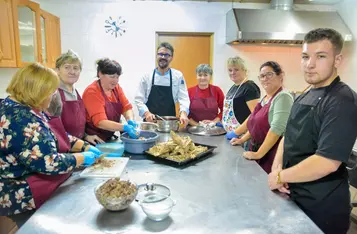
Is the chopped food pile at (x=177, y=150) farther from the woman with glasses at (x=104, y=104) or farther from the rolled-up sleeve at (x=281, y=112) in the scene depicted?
the rolled-up sleeve at (x=281, y=112)

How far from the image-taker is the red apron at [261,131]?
164 centimetres

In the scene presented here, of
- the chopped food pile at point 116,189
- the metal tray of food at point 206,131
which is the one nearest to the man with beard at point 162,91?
the metal tray of food at point 206,131

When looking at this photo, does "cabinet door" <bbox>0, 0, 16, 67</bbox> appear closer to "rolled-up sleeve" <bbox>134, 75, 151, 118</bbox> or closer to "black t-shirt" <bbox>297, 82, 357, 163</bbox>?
"rolled-up sleeve" <bbox>134, 75, 151, 118</bbox>

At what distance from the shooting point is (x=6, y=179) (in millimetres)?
1133

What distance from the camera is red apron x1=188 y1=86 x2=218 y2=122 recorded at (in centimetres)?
284

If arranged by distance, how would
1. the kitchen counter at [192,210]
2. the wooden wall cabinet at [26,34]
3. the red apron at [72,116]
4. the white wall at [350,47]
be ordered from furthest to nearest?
the white wall at [350,47] → the wooden wall cabinet at [26,34] → the red apron at [72,116] → the kitchen counter at [192,210]

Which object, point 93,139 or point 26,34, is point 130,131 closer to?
point 93,139

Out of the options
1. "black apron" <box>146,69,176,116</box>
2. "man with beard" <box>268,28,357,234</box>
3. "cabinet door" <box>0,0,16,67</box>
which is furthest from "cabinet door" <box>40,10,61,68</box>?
"man with beard" <box>268,28,357,234</box>

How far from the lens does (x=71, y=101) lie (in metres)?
1.75

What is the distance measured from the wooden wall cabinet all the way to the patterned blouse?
5.01 ft

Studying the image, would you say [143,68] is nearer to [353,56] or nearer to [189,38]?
[189,38]

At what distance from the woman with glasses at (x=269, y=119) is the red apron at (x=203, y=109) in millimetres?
935

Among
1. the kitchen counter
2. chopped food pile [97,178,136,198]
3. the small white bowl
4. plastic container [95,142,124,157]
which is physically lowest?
the kitchen counter

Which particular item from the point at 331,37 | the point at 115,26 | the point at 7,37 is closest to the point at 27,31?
the point at 7,37
